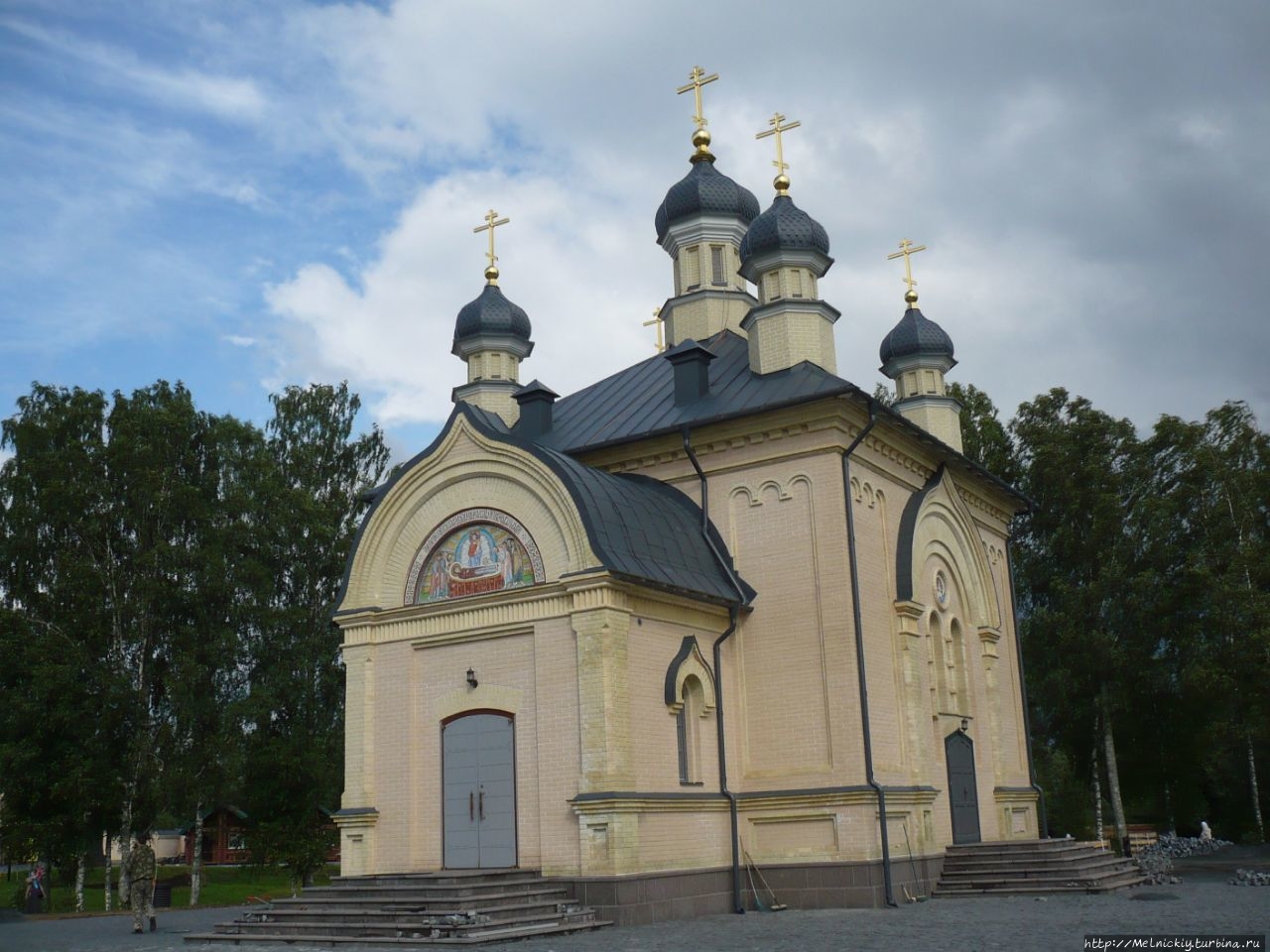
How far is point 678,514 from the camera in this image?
16.2 metres

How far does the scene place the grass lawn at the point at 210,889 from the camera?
83.8 ft

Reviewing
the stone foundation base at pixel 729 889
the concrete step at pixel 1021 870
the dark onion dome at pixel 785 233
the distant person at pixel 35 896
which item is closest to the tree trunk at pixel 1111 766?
the concrete step at pixel 1021 870

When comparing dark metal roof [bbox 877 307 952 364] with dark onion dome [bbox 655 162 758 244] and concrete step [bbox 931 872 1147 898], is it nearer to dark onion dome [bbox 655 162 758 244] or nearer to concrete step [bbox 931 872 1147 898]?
dark onion dome [bbox 655 162 758 244]

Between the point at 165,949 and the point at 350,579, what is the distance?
537 cm

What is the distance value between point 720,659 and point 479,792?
3.45 m

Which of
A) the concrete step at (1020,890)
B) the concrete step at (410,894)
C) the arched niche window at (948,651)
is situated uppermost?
the arched niche window at (948,651)

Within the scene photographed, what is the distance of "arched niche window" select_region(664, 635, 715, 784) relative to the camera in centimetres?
1448

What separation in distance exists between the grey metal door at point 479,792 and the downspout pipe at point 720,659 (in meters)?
2.67

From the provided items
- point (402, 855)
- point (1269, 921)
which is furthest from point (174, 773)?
point (1269, 921)

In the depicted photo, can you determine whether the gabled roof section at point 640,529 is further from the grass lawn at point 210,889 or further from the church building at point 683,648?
the grass lawn at point 210,889

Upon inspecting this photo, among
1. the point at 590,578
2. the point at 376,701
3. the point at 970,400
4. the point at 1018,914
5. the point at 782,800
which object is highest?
the point at 970,400

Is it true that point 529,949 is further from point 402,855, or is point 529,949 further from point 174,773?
point 174,773

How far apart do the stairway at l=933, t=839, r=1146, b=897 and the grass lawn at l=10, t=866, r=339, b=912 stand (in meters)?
12.4

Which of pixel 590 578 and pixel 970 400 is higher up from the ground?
pixel 970 400
